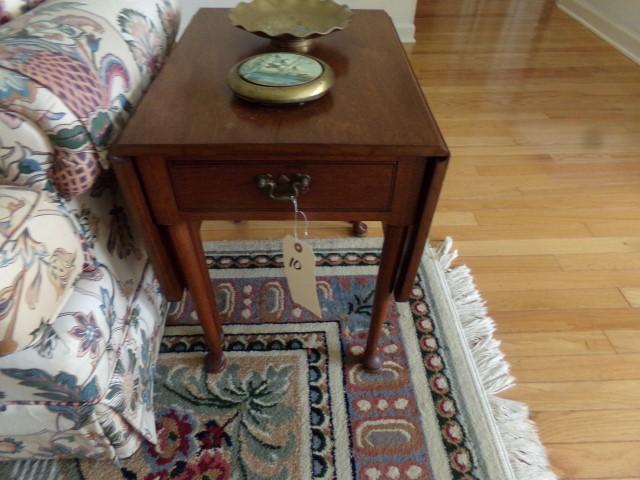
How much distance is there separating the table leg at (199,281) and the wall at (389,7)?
4.85ft

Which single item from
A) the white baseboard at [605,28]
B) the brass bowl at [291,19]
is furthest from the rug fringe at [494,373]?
the white baseboard at [605,28]

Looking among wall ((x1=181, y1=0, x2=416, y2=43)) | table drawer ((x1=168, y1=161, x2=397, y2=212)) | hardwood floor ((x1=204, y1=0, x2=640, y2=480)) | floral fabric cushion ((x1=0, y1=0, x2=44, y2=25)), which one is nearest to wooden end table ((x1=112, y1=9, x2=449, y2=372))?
table drawer ((x1=168, y1=161, x2=397, y2=212))

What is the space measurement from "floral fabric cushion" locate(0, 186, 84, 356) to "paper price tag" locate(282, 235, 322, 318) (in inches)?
11.7

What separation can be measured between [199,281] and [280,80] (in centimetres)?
36

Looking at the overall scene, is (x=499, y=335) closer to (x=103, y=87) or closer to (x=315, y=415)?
(x=315, y=415)

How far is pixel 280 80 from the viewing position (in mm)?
626

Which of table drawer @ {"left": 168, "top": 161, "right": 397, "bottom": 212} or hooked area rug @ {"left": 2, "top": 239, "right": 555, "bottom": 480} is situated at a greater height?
table drawer @ {"left": 168, "top": 161, "right": 397, "bottom": 212}

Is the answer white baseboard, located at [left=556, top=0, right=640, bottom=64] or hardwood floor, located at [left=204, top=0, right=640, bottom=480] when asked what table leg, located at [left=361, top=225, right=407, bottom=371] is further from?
white baseboard, located at [left=556, top=0, right=640, bottom=64]

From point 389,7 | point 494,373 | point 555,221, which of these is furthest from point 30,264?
point 389,7

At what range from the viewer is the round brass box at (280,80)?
61cm

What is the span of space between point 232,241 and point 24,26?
0.71m

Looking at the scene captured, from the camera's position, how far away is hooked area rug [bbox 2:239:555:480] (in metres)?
0.82

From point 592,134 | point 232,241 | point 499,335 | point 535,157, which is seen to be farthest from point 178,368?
point 592,134

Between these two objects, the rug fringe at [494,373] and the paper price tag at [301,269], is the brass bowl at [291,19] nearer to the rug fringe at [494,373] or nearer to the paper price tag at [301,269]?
the paper price tag at [301,269]
